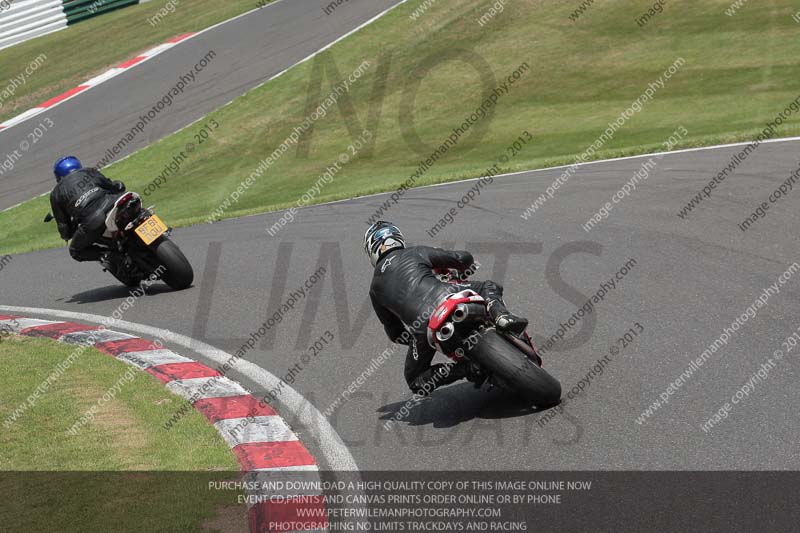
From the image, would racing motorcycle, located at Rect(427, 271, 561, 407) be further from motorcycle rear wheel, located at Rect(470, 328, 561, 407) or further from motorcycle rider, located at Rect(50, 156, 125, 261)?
motorcycle rider, located at Rect(50, 156, 125, 261)

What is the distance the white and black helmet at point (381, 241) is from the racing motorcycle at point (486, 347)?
2.45ft

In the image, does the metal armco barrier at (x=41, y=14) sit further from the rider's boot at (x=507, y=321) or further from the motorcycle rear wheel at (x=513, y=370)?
the motorcycle rear wheel at (x=513, y=370)

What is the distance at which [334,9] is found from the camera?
3016 centimetres

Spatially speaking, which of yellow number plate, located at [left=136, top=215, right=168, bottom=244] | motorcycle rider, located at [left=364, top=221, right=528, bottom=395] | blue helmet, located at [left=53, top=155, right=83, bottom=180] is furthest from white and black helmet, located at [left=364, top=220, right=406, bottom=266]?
blue helmet, located at [left=53, top=155, right=83, bottom=180]

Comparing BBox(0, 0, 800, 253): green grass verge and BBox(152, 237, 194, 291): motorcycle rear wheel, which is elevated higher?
BBox(152, 237, 194, 291): motorcycle rear wheel

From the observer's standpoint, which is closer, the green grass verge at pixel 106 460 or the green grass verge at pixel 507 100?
the green grass verge at pixel 106 460

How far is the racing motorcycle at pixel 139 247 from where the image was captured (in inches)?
436

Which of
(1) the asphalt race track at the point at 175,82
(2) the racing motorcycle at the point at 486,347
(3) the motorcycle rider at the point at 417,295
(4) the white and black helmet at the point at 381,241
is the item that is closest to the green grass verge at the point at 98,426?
(3) the motorcycle rider at the point at 417,295

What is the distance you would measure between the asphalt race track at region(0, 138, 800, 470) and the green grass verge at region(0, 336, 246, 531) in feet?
3.13

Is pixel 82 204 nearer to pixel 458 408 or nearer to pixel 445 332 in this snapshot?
pixel 458 408

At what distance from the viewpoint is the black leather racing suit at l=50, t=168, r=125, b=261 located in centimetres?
1120

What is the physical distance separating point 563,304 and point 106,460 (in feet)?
14.6

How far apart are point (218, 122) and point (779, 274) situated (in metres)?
17.1

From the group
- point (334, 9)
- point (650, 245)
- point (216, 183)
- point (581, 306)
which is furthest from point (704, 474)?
point (334, 9)
